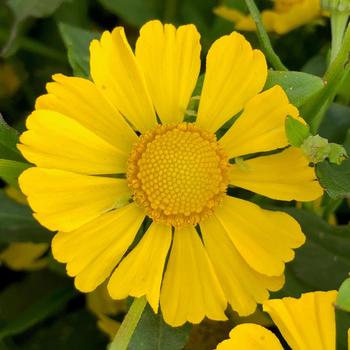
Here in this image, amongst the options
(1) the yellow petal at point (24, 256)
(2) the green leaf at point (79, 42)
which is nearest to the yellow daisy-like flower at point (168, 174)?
(2) the green leaf at point (79, 42)

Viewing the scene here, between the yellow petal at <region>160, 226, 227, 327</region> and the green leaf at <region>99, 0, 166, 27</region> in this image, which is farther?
the green leaf at <region>99, 0, 166, 27</region>

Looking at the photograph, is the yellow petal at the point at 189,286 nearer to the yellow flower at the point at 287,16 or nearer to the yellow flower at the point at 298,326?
the yellow flower at the point at 298,326

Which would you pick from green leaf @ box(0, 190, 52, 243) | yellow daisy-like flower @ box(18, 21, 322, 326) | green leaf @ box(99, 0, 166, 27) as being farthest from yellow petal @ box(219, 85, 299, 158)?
green leaf @ box(99, 0, 166, 27)

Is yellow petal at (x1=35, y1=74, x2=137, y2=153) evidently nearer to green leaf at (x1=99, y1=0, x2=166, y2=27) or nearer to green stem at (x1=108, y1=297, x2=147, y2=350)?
green stem at (x1=108, y1=297, x2=147, y2=350)

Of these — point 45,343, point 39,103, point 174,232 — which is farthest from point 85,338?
point 39,103

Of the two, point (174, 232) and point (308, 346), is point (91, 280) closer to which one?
point (174, 232)

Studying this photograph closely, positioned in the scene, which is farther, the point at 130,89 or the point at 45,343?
the point at 45,343

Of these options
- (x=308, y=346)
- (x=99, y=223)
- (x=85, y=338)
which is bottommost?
(x=85, y=338)

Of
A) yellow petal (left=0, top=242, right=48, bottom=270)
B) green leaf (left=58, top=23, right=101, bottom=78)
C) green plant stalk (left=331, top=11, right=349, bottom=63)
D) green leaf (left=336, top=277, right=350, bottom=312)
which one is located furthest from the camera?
yellow petal (left=0, top=242, right=48, bottom=270)
